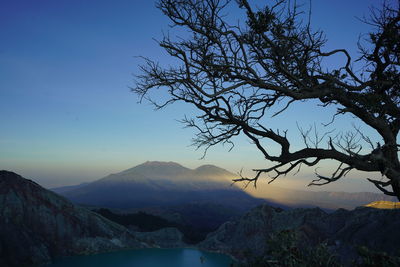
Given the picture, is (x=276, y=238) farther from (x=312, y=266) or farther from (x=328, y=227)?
(x=328, y=227)

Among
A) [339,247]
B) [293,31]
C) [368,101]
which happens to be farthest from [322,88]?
[339,247]

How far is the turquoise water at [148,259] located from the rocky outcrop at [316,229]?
5770 mm

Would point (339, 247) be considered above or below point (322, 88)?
below

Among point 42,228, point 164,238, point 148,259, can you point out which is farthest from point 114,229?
point 42,228

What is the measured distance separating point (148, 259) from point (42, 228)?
22611mm

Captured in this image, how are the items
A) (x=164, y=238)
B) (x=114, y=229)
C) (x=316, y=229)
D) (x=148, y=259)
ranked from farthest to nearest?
1. (x=164, y=238)
2. (x=114, y=229)
3. (x=148, y=259)
4. (x=316, y=229)

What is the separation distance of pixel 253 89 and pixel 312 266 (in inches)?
122

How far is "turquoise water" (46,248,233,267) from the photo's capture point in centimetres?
6381

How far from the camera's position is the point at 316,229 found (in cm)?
6150

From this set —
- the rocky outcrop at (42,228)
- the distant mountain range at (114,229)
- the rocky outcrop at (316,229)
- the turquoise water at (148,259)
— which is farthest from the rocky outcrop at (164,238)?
the rocky outcrop at (316,229)

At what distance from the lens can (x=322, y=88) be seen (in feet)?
18.9

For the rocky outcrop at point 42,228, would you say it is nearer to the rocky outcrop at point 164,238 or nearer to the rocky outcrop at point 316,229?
the rocky outcrop at point 164,238

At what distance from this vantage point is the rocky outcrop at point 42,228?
59562 mm

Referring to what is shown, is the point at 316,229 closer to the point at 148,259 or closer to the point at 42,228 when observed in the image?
the point at 148,259
